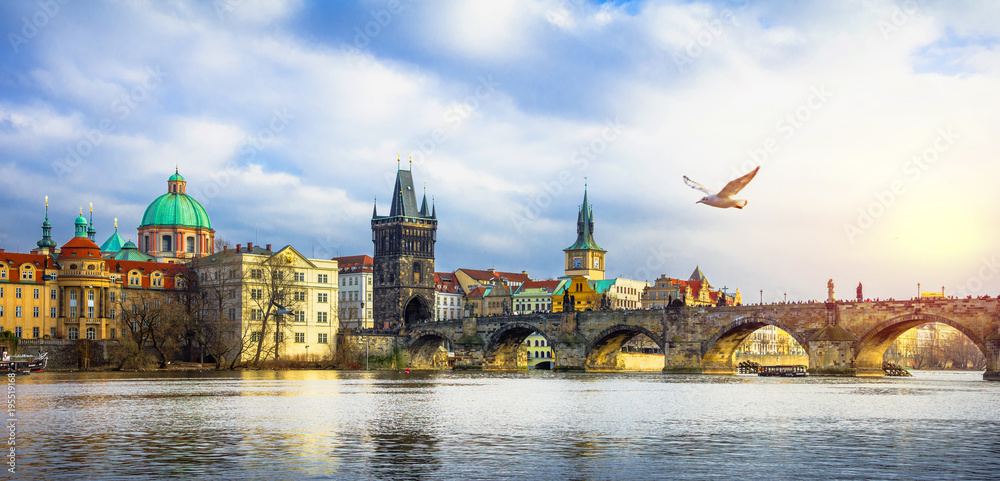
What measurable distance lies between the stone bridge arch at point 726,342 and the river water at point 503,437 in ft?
149

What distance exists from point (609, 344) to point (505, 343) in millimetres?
17139

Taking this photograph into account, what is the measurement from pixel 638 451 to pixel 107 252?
474 feet

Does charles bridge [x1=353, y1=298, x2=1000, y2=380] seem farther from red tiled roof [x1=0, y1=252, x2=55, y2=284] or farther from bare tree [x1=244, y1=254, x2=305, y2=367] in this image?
red tiled roof [x1=0, y1=252, x2=55, y2=284]

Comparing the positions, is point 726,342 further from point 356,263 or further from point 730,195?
point 356,263

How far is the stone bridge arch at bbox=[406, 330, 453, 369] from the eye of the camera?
13988 centimetres

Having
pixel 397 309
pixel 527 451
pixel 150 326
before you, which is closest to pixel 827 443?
pixel 527 451

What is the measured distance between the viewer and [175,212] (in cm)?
15438

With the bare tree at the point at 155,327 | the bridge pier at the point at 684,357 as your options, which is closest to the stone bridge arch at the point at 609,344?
the bridge pier at the point at 684,357

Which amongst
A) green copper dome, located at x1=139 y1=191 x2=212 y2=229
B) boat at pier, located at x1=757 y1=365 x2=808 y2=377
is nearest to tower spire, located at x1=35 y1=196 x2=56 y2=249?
green copper dome, located at x1=139 y1=191 x2=212 y2=229

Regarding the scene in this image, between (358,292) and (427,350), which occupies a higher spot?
(358,292)

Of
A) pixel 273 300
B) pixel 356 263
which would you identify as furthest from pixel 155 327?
pixel 356 263

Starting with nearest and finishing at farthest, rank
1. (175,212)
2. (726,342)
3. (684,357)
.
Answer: (684,357) → (726,342) → (175,212)

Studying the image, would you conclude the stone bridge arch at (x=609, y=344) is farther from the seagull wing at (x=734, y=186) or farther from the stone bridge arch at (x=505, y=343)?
the seagull wing at (x=734, y=186)

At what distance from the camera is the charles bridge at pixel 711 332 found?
283ft
